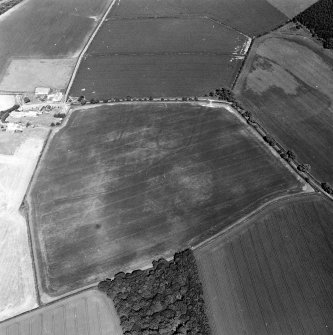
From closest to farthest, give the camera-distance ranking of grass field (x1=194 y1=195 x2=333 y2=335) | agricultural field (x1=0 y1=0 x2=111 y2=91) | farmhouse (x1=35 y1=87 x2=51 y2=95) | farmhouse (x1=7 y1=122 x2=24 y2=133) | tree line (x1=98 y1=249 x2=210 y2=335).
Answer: tree line (x1=98 y1=249 x2=210 y2=335)
grass field (x1=194 y1=195 x2=333 y2=335)
farmhouse (x1=7 y1=122 x2=24 y2=133)
farmhouse (x1=35 y1=87 x2=51 y2=95)
agricultural field (x1=0 y1=0 x2=111 y2=91)

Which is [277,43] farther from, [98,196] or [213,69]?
[98,196]

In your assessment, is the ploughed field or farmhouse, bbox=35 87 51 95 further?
farmhouse, bbox=35 87 51 95

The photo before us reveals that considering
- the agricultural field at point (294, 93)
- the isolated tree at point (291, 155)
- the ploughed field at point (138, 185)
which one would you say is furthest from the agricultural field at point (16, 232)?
the isolated tree at point (291, 155)

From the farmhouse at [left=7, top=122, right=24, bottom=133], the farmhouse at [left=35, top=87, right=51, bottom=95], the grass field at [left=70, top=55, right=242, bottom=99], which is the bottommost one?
the farmhouse at [left=7, top=122, right=24, bottom=133]

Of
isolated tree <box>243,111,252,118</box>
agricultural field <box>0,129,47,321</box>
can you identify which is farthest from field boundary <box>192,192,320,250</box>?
agricultural field <box>0,129,47,321</box>

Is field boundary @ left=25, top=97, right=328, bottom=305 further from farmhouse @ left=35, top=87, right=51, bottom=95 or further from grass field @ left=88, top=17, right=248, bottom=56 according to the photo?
grass field @ left=88, top=17, right=248, bottom=56

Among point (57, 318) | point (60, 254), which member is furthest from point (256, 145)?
point (57, 318)

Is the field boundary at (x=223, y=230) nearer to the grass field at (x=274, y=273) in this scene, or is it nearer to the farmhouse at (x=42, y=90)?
the grass field at (x=274, y=273)
